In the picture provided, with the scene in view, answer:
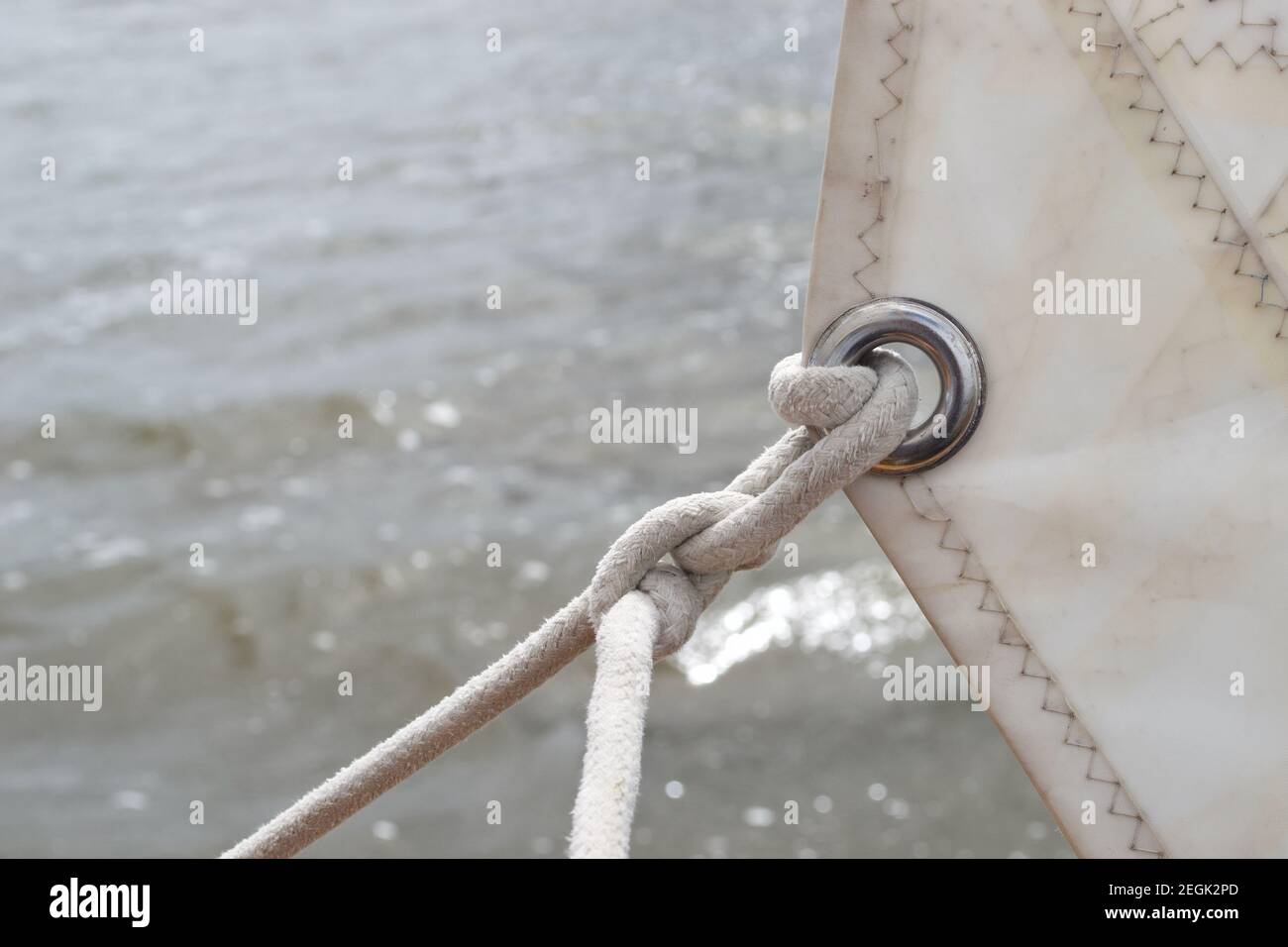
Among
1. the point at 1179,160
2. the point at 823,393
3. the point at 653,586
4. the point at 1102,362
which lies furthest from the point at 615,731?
the point at 1179,160

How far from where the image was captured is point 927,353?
0.92 metres

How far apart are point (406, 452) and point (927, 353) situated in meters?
3.46

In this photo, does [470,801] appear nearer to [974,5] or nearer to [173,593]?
[173,593]

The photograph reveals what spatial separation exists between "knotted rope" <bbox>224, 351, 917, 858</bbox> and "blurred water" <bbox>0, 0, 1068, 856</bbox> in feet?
6.53

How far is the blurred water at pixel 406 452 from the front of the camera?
3.06 m

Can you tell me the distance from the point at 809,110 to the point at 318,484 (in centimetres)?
407

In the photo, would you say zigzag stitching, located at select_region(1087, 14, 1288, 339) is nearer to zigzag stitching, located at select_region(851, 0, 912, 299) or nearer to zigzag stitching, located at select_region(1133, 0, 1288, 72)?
zigzag stitching, located at select_region(1133, 0, 1288, 72)

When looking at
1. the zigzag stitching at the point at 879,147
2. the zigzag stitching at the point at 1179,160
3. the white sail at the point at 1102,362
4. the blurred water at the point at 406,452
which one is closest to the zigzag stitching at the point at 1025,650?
the white sail at the point at 1102,362

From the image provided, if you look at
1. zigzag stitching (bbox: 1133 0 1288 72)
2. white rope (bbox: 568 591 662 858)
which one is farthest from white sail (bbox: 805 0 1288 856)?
white rope (bbox: 568 591 662 858)

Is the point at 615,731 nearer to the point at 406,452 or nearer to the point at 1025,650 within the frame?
the point at 1025,650

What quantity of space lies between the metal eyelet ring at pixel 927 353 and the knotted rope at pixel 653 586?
0.06ft

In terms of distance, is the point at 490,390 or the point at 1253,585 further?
the point at 490,390

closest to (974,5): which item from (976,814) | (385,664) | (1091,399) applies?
(1091,399)

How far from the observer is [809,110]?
7.02m
